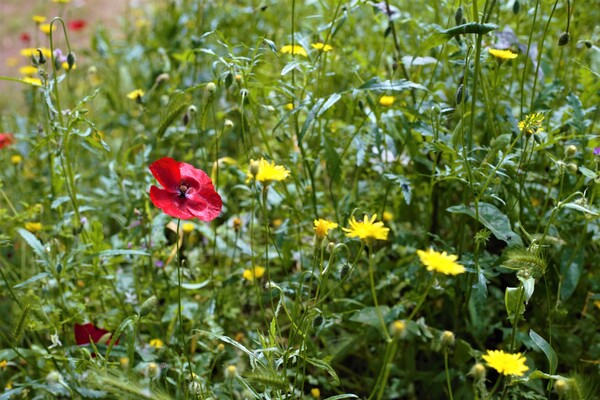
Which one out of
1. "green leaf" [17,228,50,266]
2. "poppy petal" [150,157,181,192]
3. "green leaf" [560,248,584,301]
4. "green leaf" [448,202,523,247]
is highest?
"poppy petal" [150,157,181,192]

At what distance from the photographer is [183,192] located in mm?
1372

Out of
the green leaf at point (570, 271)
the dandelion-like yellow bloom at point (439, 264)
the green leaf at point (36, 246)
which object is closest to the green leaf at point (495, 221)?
the green leaf at point (570, 271)

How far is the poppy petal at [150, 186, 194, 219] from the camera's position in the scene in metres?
1.28

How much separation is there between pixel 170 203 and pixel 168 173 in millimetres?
67

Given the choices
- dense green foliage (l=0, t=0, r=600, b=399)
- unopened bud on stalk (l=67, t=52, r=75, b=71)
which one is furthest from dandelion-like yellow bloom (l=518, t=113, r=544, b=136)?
unopened bud on stalk (l=67, t=52, r=75, b=71)

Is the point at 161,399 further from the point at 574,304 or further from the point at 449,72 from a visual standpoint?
the point at 449,72

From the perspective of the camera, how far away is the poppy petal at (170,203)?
1.28 m

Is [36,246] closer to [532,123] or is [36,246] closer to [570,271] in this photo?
[532,123]

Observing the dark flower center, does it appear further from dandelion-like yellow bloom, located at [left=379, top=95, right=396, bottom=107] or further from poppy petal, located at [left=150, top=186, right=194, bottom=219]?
dandelion-like yellow bloom, located at [left=379, top=95, right=396, bottom=107]

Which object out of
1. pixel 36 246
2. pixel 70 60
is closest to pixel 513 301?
pixel 36 246

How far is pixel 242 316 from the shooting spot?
189cm

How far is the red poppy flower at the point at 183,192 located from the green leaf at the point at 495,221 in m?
0.49

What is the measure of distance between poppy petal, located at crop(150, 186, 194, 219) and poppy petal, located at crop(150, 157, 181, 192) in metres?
0.02

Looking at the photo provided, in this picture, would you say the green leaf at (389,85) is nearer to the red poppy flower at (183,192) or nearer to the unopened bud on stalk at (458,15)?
the unopened bud on stalk at (458,15)
